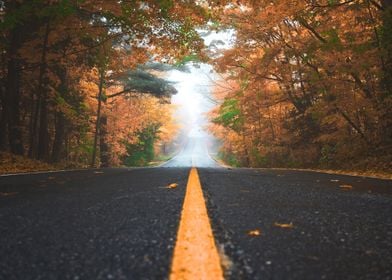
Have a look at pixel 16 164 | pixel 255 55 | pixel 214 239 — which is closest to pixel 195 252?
pixel 214 239

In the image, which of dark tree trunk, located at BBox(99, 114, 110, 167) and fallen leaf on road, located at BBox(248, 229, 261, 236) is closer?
fallen leaf on road, located at BBox(248, 229, 261, 236)

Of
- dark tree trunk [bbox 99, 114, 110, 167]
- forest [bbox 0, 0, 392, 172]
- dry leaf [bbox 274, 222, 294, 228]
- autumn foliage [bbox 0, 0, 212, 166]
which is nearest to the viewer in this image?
dry leaf [bbox 274, 222, 294, 228]

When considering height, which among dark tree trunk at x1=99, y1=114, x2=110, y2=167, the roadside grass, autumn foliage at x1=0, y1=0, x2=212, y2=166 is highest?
autumn foliage at x1=0, y1=0, x2=212, y2=166

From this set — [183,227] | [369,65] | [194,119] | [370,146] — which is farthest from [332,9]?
[194,119]

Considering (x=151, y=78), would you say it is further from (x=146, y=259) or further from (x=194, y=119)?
(x=194, y=119)

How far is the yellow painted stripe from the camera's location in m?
1.31

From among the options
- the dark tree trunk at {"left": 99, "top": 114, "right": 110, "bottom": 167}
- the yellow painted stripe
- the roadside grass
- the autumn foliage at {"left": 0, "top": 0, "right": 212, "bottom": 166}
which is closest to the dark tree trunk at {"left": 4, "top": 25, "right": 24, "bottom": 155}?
the autumn foliage at {"left": 0, "top": 0, "right": 212, "bottom": 166}

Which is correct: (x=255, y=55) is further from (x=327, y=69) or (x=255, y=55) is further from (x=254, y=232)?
(x=254, y=232)

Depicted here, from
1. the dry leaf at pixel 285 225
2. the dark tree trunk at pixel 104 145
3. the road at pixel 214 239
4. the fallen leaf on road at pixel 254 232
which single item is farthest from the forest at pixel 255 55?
the fallen leaf on road at pixel 254 232

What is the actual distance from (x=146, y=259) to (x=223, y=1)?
1414 centimetres

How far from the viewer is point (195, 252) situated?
5.11ft

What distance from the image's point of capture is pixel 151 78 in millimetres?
26484

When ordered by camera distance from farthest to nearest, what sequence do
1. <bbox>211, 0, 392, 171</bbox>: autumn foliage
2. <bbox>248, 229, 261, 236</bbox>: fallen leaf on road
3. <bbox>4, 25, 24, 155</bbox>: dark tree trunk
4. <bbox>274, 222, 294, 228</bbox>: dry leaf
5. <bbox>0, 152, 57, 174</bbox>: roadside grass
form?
1. <bbox>4, 25, 24, 155</bbox>: dark tree trunk
2. <bbox>0, 152, 57, 174</bbox>: roadside grass
3. <bbox>211, 0, 392, 171</bbox>: autumn foliage
4. <bbox>274, 222, 294, 228</bbox>: dry leaf
5. <bbox>248, 229, 261, 236</bbox>: fallen leaf on road

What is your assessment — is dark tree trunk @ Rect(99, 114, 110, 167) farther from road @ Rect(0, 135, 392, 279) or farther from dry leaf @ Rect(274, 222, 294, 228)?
dry leaf @ Rect(274, 222, 294, 228)
